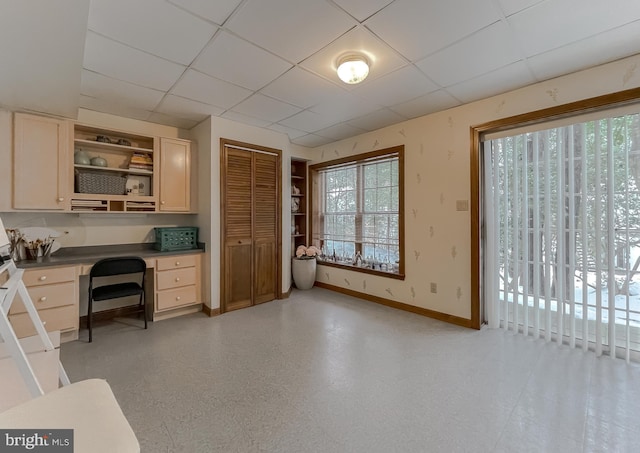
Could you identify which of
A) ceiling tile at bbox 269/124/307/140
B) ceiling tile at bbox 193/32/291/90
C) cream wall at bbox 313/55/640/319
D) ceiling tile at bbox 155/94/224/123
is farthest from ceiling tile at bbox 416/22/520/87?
ceiling tile at bbox 155/94/224/123

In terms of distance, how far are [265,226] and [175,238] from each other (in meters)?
1.16

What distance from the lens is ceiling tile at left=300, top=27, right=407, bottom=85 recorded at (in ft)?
6.53

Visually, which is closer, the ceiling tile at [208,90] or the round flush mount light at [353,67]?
the round flush mount light at [353,67]

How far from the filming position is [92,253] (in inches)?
127

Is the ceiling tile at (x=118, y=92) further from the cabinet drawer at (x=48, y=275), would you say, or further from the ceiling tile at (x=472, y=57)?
the ceiling tile at (x=472, y=57)

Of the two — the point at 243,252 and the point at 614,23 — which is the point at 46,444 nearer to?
the point at 243,252

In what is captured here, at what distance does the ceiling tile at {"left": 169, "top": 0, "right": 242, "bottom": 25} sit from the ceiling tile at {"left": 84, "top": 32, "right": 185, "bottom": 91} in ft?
2.29

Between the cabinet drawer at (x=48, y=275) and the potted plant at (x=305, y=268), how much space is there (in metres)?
2.84

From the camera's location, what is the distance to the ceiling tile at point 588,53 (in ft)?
6.43

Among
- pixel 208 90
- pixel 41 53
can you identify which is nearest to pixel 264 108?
pixel 208 90

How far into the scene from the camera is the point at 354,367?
2318 mm

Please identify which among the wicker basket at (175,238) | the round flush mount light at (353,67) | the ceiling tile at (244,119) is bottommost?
the wicker basket at (175,238)

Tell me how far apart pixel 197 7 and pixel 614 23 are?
104 inches

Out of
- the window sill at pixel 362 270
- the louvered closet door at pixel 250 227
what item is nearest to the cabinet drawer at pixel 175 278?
the louvered closet door at pixel 250 227
